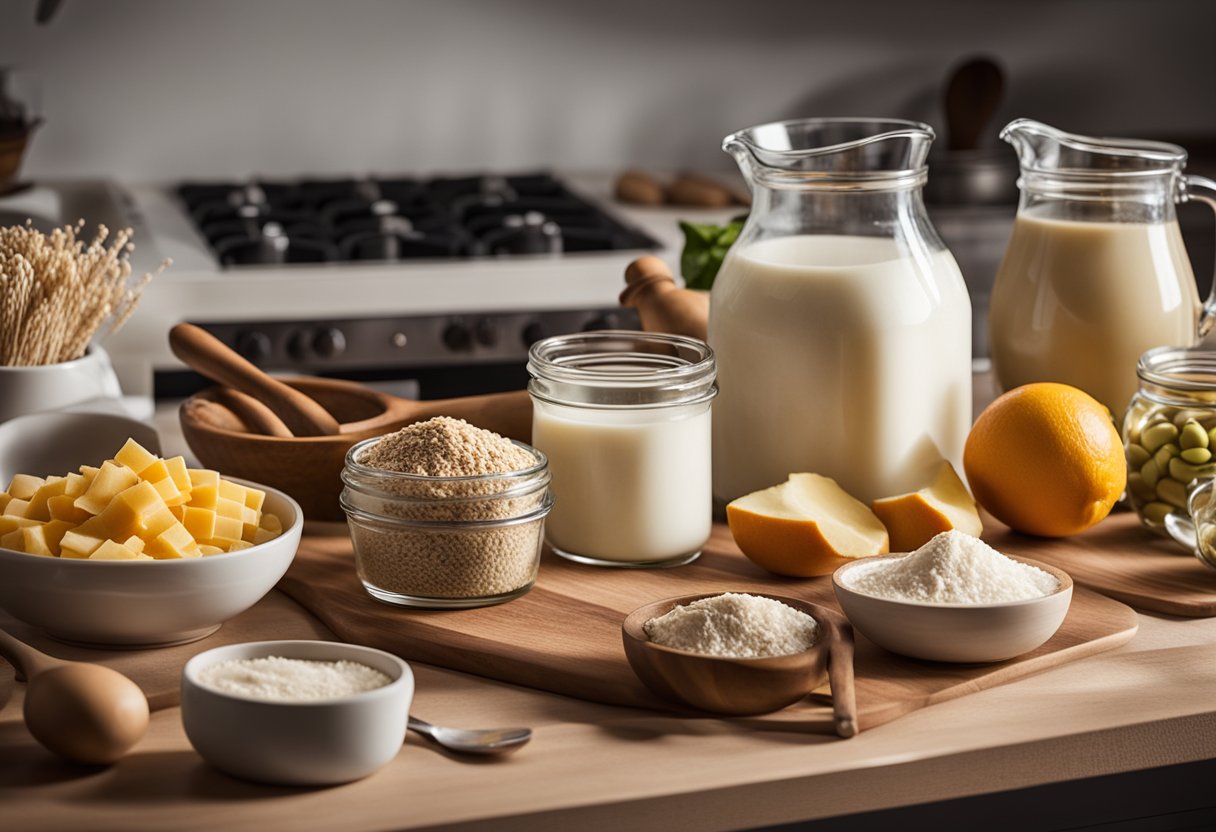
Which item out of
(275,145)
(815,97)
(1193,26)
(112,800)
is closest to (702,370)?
(112,800)

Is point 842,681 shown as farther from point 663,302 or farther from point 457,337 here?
point 457,337

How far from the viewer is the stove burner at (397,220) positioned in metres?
2.32

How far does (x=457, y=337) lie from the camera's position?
2.31 m

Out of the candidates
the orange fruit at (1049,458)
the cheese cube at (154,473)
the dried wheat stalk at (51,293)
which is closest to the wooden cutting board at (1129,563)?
the orange fruit at (1049,458)

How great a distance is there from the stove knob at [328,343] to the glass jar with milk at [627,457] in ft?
3.99

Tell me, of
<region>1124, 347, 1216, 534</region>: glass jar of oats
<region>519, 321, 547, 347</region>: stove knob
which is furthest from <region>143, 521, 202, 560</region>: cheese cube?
<region>519, 321, 547, 347</region>: stove knob

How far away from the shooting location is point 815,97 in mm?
3246

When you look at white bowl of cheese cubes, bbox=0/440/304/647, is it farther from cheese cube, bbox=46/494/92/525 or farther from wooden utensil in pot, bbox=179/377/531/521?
wooden utensil in pot, bbox=179/377/531/521

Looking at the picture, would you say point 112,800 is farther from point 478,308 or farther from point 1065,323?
point 478,308

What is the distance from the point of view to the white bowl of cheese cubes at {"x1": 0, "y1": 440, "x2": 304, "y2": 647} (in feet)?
2.83

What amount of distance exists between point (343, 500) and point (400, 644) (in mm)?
114

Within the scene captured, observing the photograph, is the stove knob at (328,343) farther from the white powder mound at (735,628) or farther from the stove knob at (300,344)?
the white powder mound at (735,628)

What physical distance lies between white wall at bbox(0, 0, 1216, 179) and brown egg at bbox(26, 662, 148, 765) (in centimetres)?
232

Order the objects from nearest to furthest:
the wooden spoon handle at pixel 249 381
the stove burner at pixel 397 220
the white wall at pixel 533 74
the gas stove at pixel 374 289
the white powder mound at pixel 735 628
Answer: the white powder mound at pixel 735 628 < the wooden spoon handle at pixel 249 381 < the gas stove at pixel 374 289 < the stove burner at pixel 397 220 < the white wall at pixel 533 74
